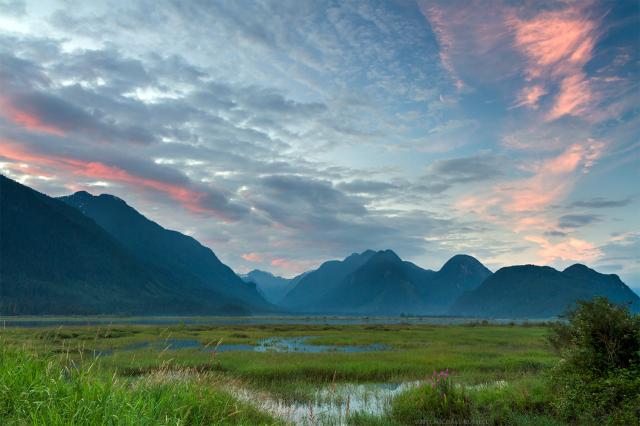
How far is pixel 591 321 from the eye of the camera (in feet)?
55.0

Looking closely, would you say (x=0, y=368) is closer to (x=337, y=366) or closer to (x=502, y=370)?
(x=337, y=366)

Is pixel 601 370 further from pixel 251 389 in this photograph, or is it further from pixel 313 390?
pixel 251 389

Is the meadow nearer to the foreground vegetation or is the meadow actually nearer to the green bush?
the foreground vegetation

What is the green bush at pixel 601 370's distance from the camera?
47.8ft

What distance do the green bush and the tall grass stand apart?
12894 millimetres

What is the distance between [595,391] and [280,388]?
52.4 feet

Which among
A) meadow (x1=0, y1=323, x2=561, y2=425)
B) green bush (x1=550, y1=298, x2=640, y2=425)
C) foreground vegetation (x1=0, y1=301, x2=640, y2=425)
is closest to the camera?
meadow (x1=0, y1=323, x2=561, y2=425)

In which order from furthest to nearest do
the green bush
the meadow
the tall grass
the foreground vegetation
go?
the green bush, the foreground vegetation, the meadow, the tall grass

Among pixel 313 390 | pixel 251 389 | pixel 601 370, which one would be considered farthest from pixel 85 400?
pixel 601 370

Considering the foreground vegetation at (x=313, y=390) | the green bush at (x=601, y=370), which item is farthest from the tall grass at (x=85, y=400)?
the green bush at (x=601, y=370)

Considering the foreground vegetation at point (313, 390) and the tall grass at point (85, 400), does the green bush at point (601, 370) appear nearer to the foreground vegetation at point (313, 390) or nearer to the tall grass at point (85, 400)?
the foreground vegetation at point (313, 390)

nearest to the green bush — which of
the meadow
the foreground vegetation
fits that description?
the foreground vegetation

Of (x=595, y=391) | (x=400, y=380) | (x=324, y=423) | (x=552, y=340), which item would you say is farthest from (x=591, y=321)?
(x=400, y=380)

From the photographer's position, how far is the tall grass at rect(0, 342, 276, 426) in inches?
319
